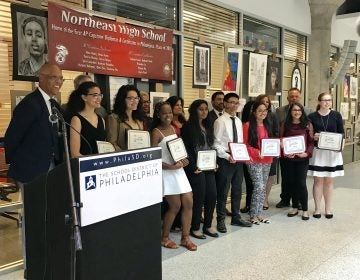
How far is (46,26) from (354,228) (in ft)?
12.5

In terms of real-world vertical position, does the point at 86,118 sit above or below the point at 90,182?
above

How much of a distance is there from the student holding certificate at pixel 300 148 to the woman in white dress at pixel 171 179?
161 centimetres

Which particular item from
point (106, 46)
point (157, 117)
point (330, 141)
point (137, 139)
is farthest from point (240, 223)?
point (106, 46)

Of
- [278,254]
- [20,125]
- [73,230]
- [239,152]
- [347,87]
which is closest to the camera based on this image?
[73,230]

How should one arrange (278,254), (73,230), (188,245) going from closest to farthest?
(73,230) → (278,254) → (188,245)

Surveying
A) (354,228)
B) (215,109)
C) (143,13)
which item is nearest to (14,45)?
(143,13)

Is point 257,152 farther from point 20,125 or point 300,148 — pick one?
point 20,125

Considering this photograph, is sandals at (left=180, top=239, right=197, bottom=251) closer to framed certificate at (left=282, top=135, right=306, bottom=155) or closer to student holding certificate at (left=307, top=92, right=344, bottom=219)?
framed certificate at (left=282, top=135, right=306, bottom=155)

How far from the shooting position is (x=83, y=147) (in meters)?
2.94

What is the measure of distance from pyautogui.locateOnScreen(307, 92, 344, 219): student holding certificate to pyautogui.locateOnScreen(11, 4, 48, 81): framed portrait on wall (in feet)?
10.4

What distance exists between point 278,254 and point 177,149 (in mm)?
1338

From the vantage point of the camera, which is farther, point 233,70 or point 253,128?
point 233,70

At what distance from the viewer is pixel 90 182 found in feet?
5.78

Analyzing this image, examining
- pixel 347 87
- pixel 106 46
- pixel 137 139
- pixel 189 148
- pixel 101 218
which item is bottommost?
pixel 101 218
